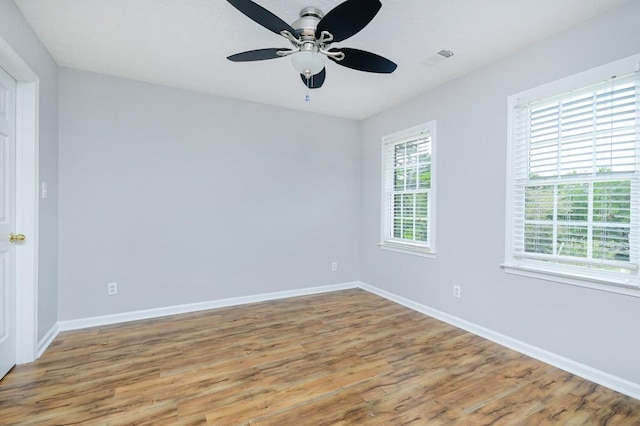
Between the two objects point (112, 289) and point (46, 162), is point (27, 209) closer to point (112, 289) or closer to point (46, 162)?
point (46, 162)

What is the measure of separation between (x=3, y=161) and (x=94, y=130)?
1085mm

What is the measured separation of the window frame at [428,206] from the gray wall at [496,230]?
0.09 meters

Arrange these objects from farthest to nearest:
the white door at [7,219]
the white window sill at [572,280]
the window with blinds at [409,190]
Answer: the window with blinds at [409,190]
the white door at [7,219]
the white window sill at [572,280]

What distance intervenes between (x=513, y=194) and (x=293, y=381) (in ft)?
7.99

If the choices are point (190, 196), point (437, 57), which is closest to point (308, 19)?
point (437, 57)

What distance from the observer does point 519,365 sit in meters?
2.40

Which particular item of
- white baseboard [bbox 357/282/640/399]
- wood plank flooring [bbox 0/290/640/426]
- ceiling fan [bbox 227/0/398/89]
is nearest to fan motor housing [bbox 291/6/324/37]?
ceiling fan [bbox 227/0/398/89]

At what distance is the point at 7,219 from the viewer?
2205 mm

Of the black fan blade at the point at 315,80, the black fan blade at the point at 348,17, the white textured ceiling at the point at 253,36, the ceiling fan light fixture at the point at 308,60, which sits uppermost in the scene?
the white textured ceiling at the point at 253,36

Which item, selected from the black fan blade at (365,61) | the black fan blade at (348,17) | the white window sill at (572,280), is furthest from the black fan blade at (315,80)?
the white window sill at (572,280)

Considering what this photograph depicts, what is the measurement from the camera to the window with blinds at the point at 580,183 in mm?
2047

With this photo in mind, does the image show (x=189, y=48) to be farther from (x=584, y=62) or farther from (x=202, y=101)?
(x=584, y=62)

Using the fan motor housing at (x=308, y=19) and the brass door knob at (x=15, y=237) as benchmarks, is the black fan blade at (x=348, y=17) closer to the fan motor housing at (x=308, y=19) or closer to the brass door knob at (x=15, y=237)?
the fan motor housing at (x=308, y=19)

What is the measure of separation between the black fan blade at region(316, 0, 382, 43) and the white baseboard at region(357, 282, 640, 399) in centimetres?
283
